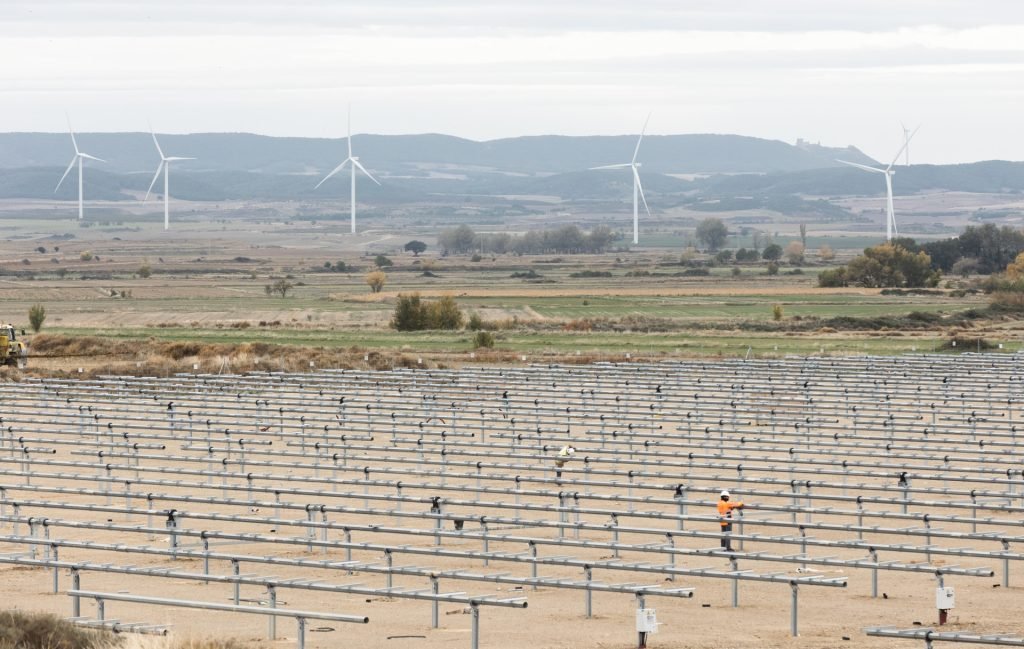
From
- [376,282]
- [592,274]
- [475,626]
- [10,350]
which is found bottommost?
[592,274]

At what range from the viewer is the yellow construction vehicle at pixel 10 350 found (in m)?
54.4

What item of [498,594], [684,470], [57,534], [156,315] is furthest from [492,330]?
[498,594]

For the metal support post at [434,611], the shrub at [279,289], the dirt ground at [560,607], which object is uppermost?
the metal support post at [434,611]

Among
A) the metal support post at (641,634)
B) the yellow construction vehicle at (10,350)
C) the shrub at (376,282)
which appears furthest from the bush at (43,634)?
the shrub at (376,282)

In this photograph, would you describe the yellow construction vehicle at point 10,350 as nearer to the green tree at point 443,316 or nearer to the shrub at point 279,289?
the green tree at point 443,316

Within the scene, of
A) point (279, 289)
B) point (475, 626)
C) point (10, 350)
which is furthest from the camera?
point (279, 289)

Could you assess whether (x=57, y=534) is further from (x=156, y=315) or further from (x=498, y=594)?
(x=156, y=315)

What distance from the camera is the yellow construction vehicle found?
54.4 m

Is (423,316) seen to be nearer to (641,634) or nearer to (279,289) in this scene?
(279,289)

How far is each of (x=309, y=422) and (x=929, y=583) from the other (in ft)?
60.8

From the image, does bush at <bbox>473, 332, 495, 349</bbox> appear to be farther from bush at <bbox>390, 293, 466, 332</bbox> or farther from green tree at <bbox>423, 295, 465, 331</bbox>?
green tree at <bbox>423, 295, 465, 331</bbox>

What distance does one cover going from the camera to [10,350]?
179ft

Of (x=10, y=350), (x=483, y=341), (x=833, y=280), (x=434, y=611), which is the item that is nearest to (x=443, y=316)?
(x=483, y=341)

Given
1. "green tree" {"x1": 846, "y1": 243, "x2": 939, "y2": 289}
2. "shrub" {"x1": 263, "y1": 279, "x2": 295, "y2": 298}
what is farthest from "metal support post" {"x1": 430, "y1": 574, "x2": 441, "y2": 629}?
"green tree" {"x1": 846, "y1": 243, "x2": 939, "y2": 289}
